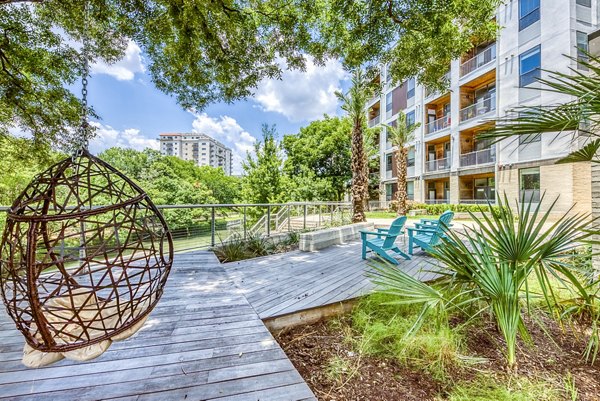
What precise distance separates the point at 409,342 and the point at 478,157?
1550 cm

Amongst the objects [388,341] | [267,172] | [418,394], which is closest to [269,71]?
[388,341]

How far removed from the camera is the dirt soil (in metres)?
1.93

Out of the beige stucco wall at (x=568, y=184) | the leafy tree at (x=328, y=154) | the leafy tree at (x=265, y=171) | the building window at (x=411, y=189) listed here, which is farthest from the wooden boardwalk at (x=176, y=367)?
the building window at (x=411, y=189)

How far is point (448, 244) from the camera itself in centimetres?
226

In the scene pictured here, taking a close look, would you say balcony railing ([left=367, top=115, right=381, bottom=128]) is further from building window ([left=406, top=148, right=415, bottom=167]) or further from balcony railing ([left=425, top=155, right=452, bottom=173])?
balcony railing ([left=425, top=155, right=452, bottom=173])

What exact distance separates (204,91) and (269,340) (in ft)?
16.8

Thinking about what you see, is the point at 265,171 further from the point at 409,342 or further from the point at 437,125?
the point at 437,125

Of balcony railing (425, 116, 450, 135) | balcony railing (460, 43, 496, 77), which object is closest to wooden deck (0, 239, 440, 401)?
balcony railing (460, 43, 496, 77)

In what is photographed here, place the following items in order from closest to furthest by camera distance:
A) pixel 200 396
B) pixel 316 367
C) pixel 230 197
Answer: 1. pixel 200 396
2. pixel 316 367
3. pixel 230 197

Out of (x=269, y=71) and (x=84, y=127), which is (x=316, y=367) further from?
(x=269, y=71)

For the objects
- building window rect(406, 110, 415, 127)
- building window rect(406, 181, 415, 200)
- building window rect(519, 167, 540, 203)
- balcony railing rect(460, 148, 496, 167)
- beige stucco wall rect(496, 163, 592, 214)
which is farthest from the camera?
building window rect(406, 181, 415, 200)

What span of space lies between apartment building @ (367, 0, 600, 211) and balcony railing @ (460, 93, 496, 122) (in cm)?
5

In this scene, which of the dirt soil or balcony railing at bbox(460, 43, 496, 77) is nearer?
the dirt soil

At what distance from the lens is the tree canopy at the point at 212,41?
4270 mm
